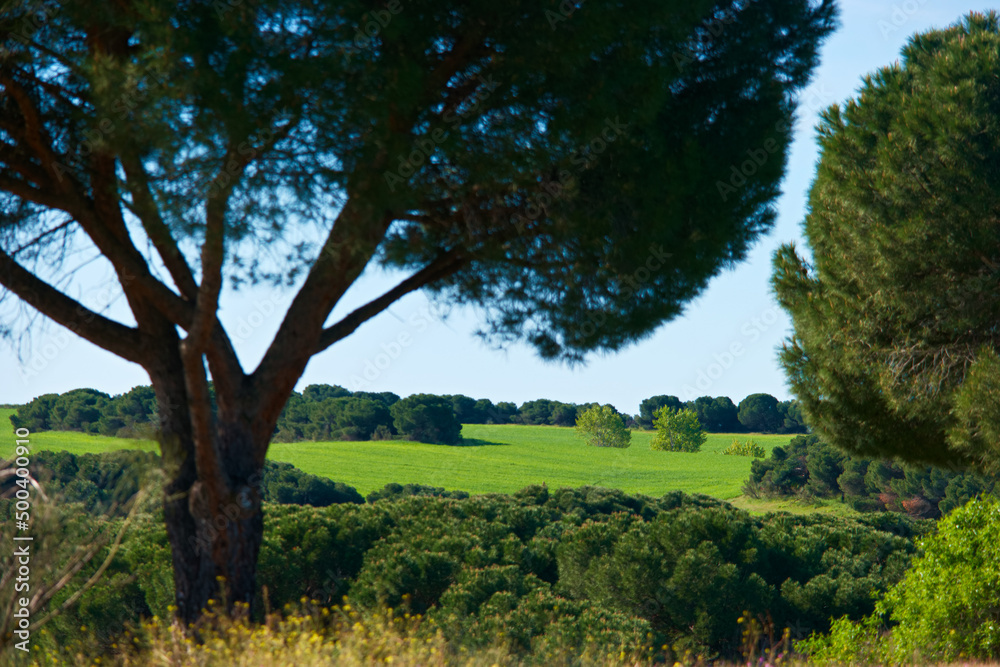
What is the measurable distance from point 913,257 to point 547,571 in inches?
436

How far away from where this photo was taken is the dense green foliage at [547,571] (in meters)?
13.6

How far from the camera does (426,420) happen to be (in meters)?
61.1

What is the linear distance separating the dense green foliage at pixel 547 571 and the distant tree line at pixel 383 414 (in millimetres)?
3869

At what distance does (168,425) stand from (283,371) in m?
1.09

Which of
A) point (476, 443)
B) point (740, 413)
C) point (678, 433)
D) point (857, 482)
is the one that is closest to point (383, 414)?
point (476, 443)

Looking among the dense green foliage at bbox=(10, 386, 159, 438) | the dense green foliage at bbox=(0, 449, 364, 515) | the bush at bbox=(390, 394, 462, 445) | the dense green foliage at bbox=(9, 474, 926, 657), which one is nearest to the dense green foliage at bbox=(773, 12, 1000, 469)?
the dense green foliage at bbox=(9, 474, 926, 657)

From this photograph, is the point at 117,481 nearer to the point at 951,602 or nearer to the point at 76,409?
the point at 951,602

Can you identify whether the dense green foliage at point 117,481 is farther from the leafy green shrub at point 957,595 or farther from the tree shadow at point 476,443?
the tree shadow at point 476,443

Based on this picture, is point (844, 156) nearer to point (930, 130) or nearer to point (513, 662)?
point (930, 130)

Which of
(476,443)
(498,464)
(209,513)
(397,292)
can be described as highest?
(397,292)

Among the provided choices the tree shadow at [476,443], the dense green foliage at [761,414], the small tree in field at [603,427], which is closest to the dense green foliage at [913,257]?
the tree shadow at [476,443]

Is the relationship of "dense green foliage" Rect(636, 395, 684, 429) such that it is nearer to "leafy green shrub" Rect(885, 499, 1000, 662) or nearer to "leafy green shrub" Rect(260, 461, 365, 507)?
"leafy green shrub" Rect(260, 461, 365, 507)

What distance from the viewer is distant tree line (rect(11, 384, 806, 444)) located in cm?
4012

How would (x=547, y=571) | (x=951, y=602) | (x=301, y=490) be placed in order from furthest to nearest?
(x=301, y=490)
(x=547, y=571)
(x=951, y=602)
